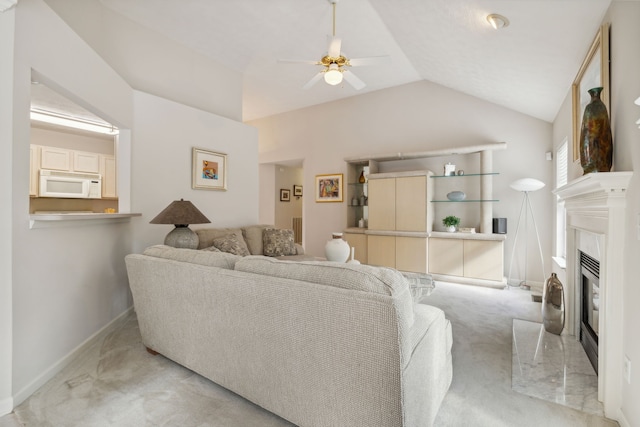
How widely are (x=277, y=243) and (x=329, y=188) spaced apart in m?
2.22

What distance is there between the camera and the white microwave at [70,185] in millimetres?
4750

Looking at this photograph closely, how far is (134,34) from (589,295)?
5377 mm

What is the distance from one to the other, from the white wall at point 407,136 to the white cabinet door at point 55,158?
12.0 feet

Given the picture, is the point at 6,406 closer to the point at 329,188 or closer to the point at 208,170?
the point at 208,170

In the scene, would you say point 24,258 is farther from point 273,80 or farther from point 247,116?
point 247,116

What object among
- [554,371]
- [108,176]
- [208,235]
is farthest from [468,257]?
[108,176]

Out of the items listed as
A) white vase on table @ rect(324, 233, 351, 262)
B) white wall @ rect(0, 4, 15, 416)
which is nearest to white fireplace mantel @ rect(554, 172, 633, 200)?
white vase on table @ rect(324, 233, 351, 262)

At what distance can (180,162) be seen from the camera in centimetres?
391

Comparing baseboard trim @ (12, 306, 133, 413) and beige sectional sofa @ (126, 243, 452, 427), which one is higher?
beige sectional sofa @ (126, 243, 452, 427)

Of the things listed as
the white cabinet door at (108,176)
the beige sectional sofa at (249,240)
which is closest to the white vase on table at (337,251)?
the beige sectional sofa at (249,240)

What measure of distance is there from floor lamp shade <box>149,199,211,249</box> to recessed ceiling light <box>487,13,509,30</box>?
3.28 m

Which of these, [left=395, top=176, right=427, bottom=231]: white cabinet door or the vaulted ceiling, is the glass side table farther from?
[left=395, top=176, right=427, bottom=231]: white cabinet door

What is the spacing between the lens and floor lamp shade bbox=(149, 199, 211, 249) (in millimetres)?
2941

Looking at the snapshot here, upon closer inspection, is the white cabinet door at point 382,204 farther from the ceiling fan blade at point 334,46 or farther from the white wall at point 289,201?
the white wall at point 289,201
